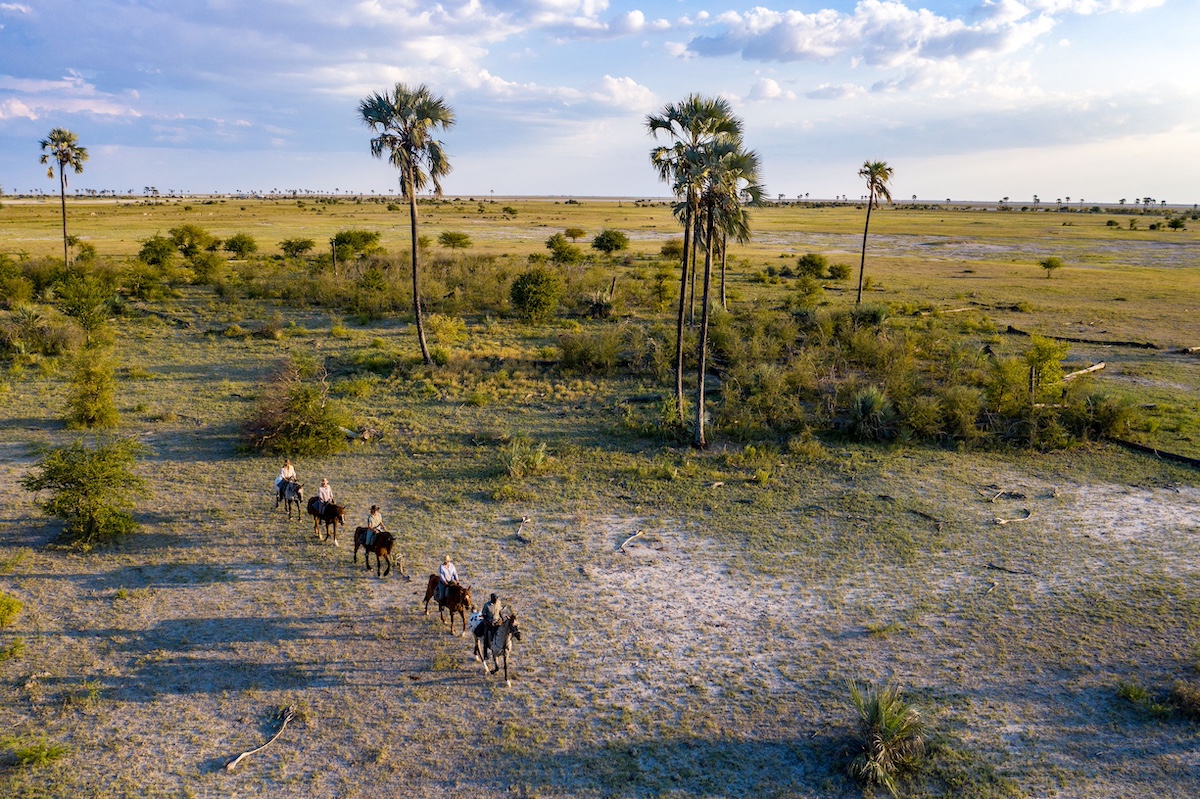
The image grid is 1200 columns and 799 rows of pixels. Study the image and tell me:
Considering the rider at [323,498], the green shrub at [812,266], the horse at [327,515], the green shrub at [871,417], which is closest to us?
the horse at [327,515]

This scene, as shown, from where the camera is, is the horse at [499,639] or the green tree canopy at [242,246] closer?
the horse at [499,639]

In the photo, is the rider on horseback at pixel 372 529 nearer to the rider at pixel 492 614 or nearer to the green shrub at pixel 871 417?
the rider at pixel 492 614

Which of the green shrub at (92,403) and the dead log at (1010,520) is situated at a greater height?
the green shrub at (92,403)

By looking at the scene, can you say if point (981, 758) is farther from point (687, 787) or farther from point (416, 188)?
point (416, 188)

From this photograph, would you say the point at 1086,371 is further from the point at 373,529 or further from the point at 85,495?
the point at 85,495

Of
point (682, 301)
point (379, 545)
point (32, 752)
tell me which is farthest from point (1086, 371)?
point (32, 752)

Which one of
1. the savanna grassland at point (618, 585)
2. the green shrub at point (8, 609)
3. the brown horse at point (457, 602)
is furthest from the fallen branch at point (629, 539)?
the green shrub at point (8, 609)
